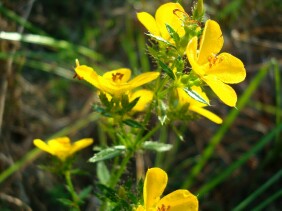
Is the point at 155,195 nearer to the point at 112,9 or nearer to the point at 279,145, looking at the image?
the point at 279,145

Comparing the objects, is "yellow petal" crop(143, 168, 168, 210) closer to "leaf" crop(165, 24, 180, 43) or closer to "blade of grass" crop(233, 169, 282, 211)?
"leaf" crop(165, 24, 180, 43)

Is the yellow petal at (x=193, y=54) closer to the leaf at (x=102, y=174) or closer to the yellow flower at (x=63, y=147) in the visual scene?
the yellow flower at (x=63, y=147)

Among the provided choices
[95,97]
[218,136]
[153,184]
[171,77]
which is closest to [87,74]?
[171,77]

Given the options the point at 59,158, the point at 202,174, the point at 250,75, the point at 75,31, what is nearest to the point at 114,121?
the point at 59,158

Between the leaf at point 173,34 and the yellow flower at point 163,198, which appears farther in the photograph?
the leaf at point 173,34

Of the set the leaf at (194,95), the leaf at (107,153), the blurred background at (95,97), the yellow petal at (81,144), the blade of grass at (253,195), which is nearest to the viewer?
the leaf at (194,95)

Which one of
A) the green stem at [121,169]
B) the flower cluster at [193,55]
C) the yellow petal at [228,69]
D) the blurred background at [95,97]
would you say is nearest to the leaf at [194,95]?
the flower cluster at [193,55]

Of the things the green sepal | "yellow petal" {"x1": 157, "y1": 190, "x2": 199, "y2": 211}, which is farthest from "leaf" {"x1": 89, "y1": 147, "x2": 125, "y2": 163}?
"yellow petal" {"x1": 157, "y1": 190, "x2": 199, "y2": 211}

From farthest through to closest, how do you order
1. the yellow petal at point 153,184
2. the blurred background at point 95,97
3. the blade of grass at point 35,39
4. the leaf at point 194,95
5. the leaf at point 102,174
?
the blurred background at point 95,97 → the blade of grass at point 35,39 → the leaf at point 102,174 → the leaf at point 194,95 → the yellow petal at point 153,184
